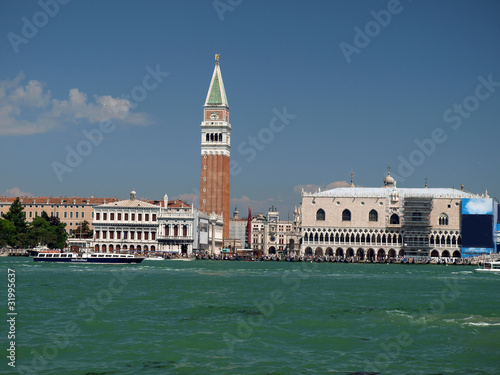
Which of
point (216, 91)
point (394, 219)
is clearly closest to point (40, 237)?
point (216, 91)

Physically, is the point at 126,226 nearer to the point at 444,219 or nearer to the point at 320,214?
the point at 320,214

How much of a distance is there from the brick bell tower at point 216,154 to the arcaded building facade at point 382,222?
17.4 meters

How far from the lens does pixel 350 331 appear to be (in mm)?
23766

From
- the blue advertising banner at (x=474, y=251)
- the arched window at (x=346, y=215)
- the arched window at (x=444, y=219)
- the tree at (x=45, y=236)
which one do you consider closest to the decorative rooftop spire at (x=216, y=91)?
the arched window at (x=346, y=215)

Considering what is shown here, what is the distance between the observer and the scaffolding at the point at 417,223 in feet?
351

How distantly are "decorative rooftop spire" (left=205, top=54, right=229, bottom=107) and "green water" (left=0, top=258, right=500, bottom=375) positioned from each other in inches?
3538

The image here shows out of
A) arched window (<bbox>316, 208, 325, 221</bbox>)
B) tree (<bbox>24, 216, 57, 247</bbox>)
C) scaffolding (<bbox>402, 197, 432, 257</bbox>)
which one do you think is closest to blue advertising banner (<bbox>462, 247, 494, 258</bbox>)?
scaffolding (<bbox>402, 197, 432, 257</bbox>)

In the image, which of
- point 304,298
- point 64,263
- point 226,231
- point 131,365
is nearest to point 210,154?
point 226,231

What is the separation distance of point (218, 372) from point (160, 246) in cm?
9527

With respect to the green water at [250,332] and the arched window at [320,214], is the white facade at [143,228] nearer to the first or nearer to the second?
the arched window at [320,214]

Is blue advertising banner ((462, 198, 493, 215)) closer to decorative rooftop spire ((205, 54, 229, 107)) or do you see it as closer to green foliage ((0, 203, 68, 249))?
decorative rooftop spire ((205, 54, 229, 107))

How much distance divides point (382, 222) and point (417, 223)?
510 centimetres

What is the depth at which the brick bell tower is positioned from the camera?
122250mm

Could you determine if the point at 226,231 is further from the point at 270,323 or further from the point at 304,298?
the point at 270,323
